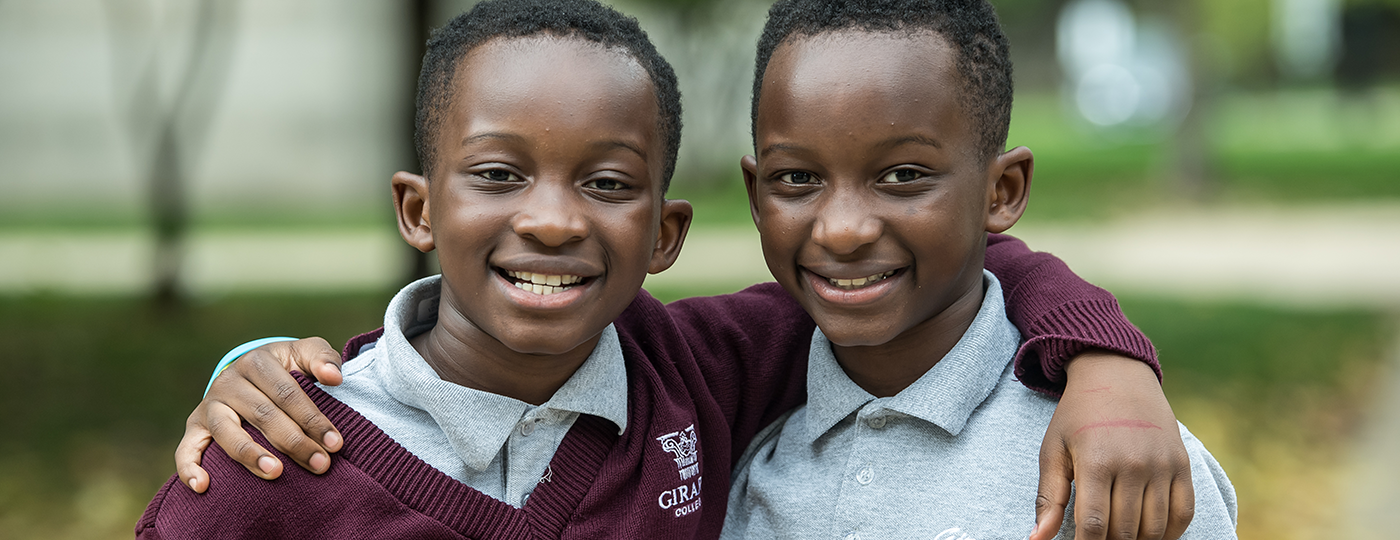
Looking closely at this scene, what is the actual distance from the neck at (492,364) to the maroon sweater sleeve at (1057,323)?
73 centimetres

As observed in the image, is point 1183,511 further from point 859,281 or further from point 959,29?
point 959,29

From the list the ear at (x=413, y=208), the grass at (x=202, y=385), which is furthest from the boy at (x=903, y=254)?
the grass at (x=202, y=385)

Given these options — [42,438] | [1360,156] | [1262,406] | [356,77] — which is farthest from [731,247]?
[1360,156]

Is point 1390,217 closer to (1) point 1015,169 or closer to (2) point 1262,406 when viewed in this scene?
(2) point 1262,406

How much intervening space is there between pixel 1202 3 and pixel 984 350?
1501cm

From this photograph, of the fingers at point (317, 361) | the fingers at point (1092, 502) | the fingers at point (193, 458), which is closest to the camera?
the fingers at point (1092, 502)

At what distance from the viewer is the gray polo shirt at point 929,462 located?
6.05ft

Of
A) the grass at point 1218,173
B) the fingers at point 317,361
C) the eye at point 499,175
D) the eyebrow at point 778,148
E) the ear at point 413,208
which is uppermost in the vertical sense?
the eyebrow at point 778,148

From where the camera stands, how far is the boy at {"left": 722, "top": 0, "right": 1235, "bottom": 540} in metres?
1.84

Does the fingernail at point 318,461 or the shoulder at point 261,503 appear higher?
the fingernail at point 318,461

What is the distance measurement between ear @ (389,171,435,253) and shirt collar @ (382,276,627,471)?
4.6 inches

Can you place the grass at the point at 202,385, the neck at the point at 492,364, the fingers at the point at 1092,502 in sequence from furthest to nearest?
the grass at the point at 202,385, the neck at the point at 492,364, the fingers at the point at 1092,502

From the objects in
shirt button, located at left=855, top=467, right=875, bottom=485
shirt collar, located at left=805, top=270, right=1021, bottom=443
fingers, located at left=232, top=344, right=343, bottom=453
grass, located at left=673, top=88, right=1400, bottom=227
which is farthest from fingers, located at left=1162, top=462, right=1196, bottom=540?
grass, located at left=673, top=88, right=1400, bottom=227

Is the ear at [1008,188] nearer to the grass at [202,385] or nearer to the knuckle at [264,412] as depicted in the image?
the knuckle at [264,412]
